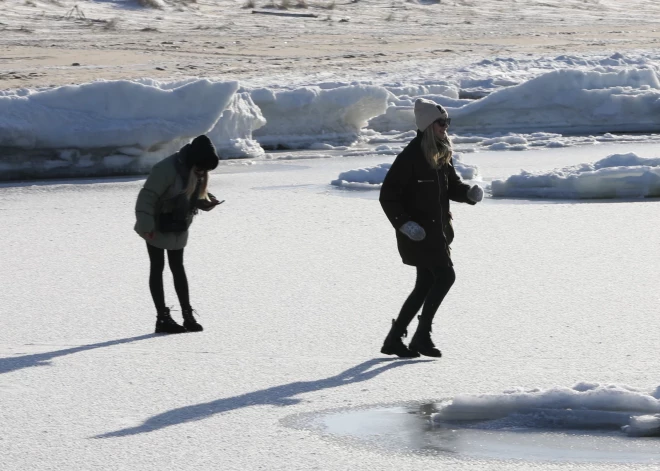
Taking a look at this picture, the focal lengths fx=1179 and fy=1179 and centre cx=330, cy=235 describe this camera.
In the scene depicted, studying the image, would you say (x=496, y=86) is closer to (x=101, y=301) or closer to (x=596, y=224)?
(x=596, y=224)

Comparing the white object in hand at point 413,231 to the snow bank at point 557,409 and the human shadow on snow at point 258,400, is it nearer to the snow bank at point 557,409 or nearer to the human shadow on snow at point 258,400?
the human shadow on snow at point 258,400

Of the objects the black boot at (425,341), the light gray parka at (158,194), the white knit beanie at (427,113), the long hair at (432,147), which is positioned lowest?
the black boot at (425,341)

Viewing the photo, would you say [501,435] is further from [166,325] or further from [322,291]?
[322,291]

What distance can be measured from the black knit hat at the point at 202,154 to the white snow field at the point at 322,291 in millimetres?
793

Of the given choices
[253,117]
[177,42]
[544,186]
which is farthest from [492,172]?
[177,42]

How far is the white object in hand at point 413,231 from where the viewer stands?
462 cm

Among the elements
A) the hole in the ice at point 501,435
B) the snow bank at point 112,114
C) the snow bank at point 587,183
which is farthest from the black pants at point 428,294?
the snow bank at point 112,114

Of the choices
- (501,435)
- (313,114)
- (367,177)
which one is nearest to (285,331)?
(501,435)

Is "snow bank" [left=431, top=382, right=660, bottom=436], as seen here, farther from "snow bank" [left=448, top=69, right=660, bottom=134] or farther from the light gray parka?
"snow bank" [left=448, top=69, right=660, bottom=134]

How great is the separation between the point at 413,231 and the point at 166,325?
144 centimetres

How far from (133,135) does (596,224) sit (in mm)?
5342

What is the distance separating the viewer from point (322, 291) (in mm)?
6359

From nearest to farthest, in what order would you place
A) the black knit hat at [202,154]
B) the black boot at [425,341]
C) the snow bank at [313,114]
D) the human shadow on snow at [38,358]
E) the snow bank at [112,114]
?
the human shadow on snow at [38,358] < the black boot at [425,341] < the black knit hat at [202,154] < the snow bank at [112,114] < the snow bank at [313,114]

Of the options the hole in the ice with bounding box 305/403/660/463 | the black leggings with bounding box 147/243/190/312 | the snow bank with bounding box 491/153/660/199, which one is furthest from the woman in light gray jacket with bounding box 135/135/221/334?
the snow bank with bounding box 491/153/660/199
